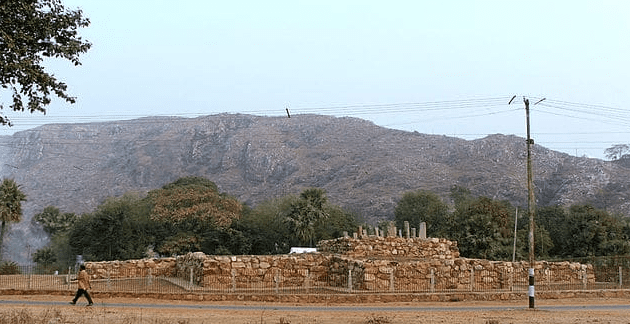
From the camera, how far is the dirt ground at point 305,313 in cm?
2127

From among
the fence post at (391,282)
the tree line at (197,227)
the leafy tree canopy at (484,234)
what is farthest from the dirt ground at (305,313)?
the tree line at (197,227)

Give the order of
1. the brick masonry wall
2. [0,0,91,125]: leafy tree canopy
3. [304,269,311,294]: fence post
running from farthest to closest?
the brick masonry wall
[304,269,311,294]: fence post
[0,0,91,125]: leafy tree canopy

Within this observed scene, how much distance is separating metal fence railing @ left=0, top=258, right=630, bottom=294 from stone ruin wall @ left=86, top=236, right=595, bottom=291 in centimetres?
5

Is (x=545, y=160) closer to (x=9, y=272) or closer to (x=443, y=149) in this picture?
(x=443, y=149)

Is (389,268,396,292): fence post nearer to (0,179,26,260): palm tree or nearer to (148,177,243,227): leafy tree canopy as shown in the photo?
(148,177,243,227): leafy tree canopy

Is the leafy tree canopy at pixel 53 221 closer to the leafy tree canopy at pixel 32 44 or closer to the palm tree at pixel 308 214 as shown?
the palm tree at pixel 308 214

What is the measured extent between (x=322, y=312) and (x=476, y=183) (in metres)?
126

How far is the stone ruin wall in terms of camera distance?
112ft

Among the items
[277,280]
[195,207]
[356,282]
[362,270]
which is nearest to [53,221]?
[195,207]

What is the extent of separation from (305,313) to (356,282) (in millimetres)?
9183

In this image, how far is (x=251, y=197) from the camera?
6698 inches

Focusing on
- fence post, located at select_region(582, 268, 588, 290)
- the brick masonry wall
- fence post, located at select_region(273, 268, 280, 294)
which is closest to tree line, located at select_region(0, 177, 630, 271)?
the brick masonry wall

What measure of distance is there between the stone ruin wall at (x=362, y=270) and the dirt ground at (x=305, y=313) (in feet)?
12.6

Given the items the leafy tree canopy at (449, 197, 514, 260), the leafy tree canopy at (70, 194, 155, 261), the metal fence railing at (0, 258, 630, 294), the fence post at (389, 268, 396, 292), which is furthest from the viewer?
the leafy tree canopy at (70, 194, 155, 261)
